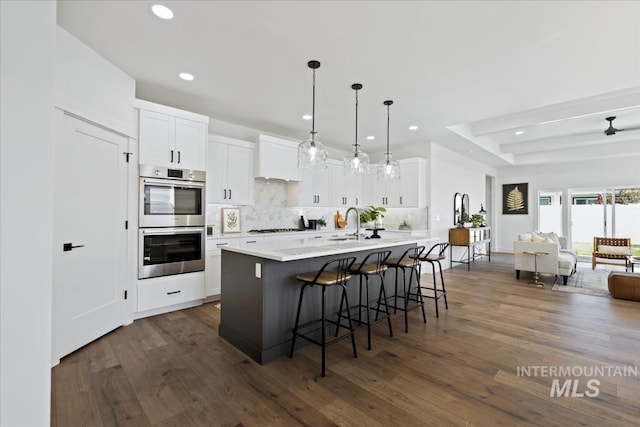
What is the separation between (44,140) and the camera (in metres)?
1.13

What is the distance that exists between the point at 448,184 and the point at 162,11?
6612 millimetres

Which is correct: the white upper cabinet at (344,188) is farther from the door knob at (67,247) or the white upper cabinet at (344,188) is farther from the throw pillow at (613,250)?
the throw pillow at (613,250)

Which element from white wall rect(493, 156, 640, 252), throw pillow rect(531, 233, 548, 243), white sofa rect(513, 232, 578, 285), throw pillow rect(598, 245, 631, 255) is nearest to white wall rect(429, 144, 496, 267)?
white sofa rect(513, 232, 578, 285)

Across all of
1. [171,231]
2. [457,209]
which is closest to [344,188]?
[457,209]

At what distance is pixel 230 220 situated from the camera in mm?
4918

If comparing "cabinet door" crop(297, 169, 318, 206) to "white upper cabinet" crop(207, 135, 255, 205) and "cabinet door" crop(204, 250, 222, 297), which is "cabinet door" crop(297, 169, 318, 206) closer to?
"white upper cabinet" crop(207, 135, 255, 205)

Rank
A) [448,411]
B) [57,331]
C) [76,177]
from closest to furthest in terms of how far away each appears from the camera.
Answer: [448,411] < [57,331] < [76,177]

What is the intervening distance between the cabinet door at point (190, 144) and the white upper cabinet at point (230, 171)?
1.26 ft

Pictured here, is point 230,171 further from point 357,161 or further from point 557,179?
point 557,179

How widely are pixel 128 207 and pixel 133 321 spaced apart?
1.38 meters

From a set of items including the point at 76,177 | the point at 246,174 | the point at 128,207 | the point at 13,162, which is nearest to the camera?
the point at 13,162

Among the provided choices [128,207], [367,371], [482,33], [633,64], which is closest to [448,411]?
[367,371]

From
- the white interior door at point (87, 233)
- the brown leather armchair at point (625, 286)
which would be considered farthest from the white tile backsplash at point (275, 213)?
the brown leather armchair at point (625, 286)

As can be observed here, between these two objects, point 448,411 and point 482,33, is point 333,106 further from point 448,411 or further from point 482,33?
point 448,411
